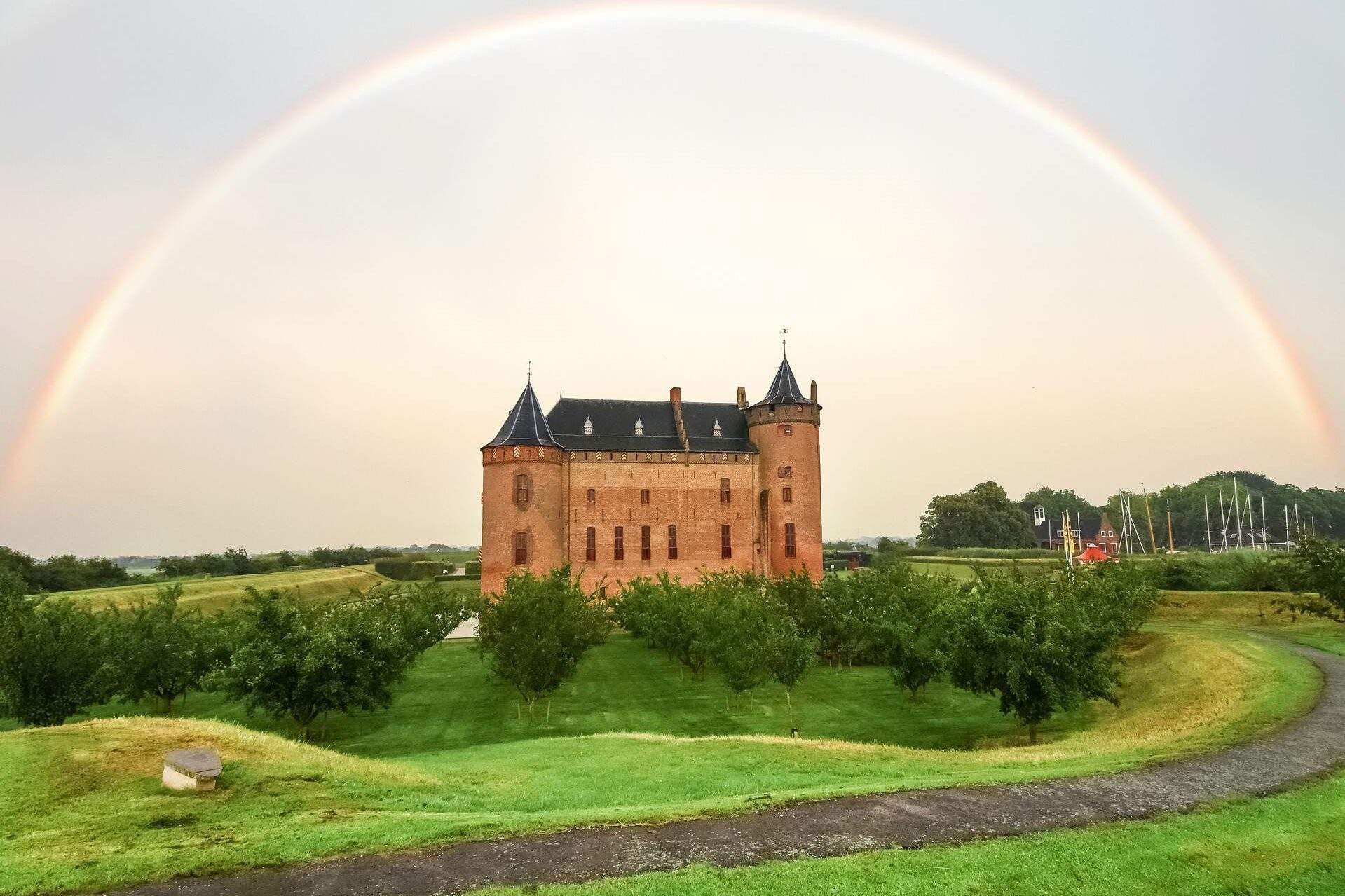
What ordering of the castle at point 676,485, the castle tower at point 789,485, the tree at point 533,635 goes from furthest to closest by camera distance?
the castle tower at point 789,485 < the castle at point 676,485 < the tree at point 533,635

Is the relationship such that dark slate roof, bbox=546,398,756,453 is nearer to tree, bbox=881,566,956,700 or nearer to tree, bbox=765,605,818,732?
tree, bbox=881,566,956,700

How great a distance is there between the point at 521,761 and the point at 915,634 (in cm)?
1498

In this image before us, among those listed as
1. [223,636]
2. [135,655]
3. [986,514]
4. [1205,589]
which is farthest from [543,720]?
[986,514]

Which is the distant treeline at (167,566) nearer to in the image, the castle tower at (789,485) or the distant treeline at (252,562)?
the distant treeline at (252,562)

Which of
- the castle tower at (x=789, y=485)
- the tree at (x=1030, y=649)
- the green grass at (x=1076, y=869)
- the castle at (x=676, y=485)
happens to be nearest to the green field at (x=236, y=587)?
the castle at (x=676, y=485)

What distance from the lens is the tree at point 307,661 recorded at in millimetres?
19859

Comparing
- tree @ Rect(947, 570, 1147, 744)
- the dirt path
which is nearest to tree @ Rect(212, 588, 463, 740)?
the dirt path

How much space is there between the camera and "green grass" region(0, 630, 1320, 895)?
958 centimetres

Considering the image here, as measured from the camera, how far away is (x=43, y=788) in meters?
11.5

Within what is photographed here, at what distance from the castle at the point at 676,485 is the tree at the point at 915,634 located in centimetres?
2576

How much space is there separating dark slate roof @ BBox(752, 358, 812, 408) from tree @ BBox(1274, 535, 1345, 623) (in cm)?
3132

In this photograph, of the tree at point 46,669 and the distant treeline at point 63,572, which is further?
the distant treeline at point 63,572

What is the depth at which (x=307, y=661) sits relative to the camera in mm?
19438

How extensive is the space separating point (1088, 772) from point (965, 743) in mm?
9137
